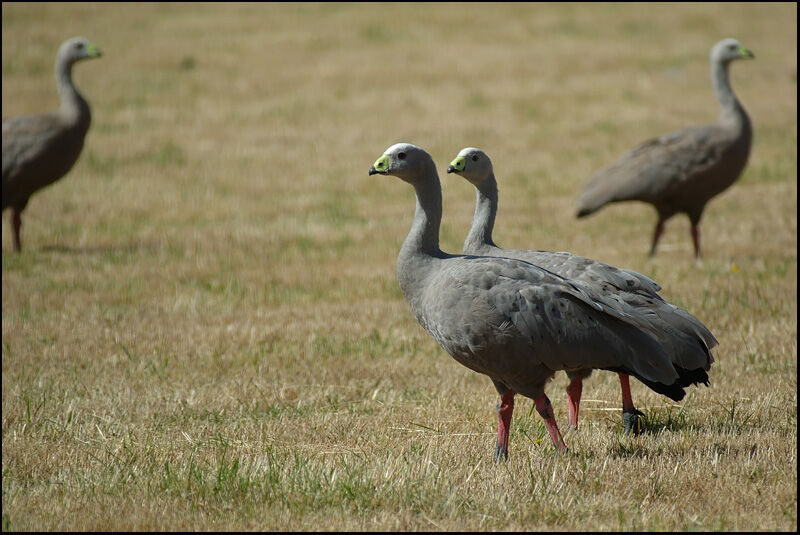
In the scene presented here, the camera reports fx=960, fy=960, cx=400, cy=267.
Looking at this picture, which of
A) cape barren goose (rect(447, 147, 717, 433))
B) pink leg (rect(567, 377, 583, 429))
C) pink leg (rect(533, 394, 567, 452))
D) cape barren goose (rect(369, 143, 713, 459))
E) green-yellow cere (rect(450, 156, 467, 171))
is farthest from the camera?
green-yellow cere (rect(450, 156, 467, 171))

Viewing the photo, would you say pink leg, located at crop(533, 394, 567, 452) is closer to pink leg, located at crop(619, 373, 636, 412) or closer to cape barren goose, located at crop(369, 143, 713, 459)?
cape barren goose, located at crop(369, 143, 713, 459)

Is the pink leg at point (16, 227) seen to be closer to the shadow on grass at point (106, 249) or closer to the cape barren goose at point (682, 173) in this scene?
the shadow on grass at point (106, 249)

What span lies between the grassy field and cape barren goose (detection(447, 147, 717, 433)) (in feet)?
0.90

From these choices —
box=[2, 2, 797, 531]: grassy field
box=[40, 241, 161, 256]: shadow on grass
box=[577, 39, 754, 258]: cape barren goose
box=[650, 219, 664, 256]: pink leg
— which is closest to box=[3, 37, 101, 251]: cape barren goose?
box=[40, 241, 161, 256]: shadow on grass

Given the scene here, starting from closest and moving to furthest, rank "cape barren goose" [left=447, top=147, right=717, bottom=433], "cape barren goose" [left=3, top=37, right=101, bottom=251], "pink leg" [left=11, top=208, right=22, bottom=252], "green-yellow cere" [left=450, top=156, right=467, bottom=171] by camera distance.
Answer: "cape barren goose" [left=447, top=147, right=717, bottom=433] < "green-yellow cere" [left=450, top=156, right=467, bottom=171] < "pink leg" [left=11, top=208, right=22, bottom=252] < "cape barren goose" [left=3, top=37, right=101, bottom=251]

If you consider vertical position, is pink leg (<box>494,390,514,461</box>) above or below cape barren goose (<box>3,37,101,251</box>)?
below

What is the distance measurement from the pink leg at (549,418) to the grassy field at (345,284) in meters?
0.12

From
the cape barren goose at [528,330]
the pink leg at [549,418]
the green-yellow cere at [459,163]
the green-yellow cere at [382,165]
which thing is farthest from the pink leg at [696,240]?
the green-yellow cere at [382,165]

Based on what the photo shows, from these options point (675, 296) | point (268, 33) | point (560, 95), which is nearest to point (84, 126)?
point (675, 296)

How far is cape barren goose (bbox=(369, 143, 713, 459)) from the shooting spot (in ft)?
15.6

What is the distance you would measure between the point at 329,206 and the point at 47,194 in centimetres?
407

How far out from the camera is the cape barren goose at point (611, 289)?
510cm

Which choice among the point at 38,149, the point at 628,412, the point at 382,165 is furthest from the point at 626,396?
the point at 38,149

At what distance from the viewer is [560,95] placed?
1831 cm
